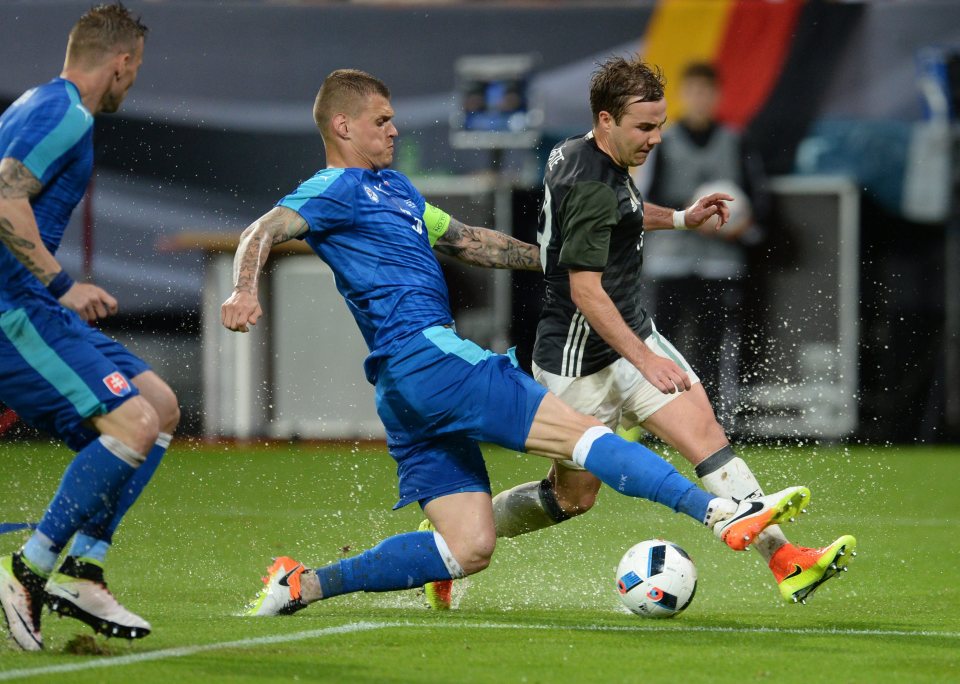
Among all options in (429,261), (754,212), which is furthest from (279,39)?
(429,261)

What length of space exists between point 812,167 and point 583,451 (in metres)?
9.56

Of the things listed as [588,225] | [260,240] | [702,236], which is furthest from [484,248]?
[702,236]

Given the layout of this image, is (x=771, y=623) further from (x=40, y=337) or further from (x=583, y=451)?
(x=40, y=337)

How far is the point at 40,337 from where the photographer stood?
4738mm

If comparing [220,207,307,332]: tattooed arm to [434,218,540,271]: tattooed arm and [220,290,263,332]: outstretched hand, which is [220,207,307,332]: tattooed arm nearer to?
[220,290,263,332]: outstretched hand

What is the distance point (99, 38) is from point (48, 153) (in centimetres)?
48

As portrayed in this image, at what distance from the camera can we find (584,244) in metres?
5.39

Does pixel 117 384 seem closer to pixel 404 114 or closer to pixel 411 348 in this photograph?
pixel 411 348

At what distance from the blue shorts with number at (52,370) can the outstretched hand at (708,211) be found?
238 cm

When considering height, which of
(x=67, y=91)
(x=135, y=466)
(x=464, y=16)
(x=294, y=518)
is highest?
(x=464, y=16)

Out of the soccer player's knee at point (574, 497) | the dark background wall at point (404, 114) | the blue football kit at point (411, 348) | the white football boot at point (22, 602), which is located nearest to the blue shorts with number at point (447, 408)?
the blue football kit at point (411, 348)

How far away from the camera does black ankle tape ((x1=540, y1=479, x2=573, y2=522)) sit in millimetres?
6004

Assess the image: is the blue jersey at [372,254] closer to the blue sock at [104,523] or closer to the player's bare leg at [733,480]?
the blue sock at [104,523]

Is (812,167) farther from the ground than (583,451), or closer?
farther from the ground
